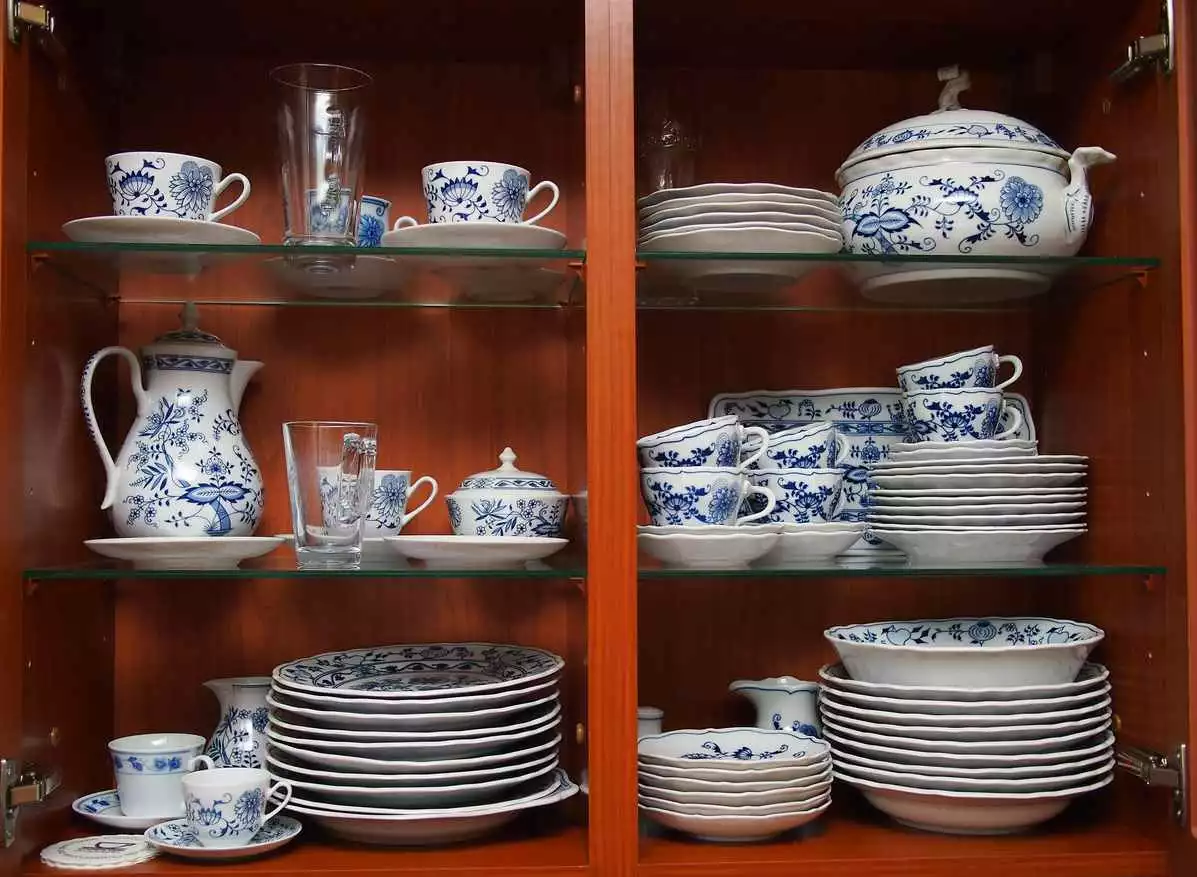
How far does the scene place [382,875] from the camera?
40.1 inches

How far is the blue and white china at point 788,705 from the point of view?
4.07 ft

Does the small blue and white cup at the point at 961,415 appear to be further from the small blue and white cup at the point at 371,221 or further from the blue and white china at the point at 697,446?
the small blue and white cup at the point at 371,221

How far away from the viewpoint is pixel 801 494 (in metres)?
1.18

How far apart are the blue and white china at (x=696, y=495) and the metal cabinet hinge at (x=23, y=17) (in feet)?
2.03

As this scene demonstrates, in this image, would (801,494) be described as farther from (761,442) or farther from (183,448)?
(183,448)

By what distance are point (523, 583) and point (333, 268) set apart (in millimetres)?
377

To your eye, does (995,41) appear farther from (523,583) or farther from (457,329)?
(523,583)

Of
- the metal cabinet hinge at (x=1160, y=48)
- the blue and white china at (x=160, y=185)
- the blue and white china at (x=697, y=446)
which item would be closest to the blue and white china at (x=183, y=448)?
the blue and white china at (x=160, y=185)

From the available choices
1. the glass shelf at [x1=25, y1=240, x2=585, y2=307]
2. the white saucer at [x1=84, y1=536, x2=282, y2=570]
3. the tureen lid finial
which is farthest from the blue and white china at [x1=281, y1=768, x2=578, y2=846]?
the tureen lid finial

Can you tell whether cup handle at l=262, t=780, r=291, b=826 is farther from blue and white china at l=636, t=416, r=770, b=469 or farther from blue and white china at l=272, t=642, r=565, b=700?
blue and white china at l=636, t=416, r=770, b=469

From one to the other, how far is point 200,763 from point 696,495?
51cm

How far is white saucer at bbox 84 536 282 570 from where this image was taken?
42.4 inches

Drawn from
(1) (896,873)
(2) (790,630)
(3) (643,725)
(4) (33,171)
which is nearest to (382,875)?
(3) (643,725)

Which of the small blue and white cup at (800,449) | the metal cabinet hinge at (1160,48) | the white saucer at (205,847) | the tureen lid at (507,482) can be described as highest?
the metal cabinet hinge at (1160,48)
